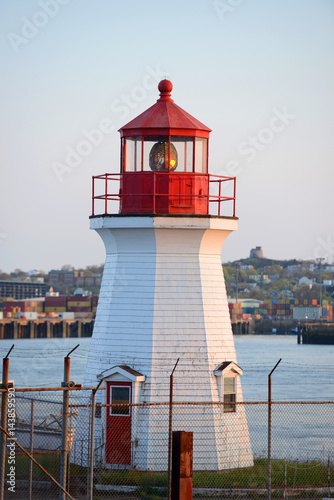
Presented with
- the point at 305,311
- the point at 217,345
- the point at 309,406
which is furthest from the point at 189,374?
the point at 305,311

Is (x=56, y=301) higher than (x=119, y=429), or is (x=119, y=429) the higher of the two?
(x=119, y=429)

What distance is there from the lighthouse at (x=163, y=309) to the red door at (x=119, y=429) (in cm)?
2


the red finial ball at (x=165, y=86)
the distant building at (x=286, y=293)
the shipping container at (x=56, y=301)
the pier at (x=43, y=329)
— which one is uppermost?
the red finial ball at (x=165, y=86)

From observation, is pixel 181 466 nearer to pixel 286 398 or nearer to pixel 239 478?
pixel 239 478

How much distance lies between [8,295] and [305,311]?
227 ft

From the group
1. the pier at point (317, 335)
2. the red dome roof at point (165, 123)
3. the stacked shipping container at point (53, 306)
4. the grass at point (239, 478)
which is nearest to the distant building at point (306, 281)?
the stacked shipping container at point (53, 306)

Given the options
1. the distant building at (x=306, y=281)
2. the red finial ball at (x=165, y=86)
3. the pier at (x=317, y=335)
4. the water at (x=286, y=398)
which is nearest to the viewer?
the red finial ball at (x=165, y=86)

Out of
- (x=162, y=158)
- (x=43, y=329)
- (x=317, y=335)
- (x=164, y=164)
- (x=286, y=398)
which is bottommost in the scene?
(x=43, y=329)

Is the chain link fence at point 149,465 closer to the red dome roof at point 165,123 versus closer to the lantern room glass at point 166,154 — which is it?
the lantern room glass at point 166,154

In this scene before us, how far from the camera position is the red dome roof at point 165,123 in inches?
574

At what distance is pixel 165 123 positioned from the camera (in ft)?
47.8

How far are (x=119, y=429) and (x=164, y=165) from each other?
4586mm

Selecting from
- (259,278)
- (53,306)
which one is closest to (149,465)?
(53,306)

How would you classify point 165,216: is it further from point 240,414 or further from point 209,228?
point 240,414
